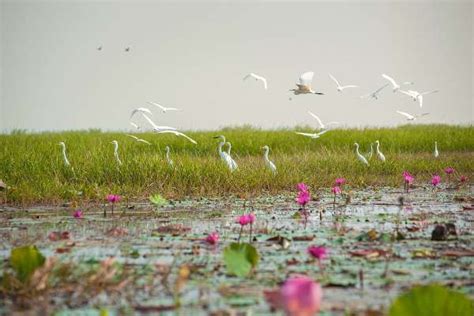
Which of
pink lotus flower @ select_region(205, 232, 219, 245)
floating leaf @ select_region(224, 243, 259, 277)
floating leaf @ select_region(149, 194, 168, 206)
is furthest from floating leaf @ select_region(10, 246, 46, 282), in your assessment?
floating leaf @ select_region(149, 194, 168, 206)

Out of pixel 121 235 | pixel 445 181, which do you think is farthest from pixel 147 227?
pixel 445 181

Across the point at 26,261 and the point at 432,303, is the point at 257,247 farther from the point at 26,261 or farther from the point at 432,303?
the point at 432,303

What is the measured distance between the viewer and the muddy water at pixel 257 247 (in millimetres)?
3789

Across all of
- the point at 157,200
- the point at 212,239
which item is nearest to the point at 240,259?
the point at 212,239

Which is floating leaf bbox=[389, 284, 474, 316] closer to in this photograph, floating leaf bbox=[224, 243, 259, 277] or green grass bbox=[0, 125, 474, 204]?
floating leaf bbox=[224, 243, 259, 277]

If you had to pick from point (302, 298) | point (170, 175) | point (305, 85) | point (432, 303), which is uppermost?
point (305, 85)

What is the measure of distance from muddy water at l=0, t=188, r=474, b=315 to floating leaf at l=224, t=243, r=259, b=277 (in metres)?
0.06

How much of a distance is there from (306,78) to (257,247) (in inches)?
269

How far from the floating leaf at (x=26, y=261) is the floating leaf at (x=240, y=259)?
0.89m

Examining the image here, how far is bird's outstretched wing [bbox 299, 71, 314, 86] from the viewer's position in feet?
38.5

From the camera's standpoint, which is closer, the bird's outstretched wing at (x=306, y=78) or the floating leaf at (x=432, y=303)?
the floating leaf at (x=432, y=303)

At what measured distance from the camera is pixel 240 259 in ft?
13.7

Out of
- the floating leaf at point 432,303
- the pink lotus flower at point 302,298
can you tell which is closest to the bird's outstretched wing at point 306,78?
the floating leaf at point 432,303

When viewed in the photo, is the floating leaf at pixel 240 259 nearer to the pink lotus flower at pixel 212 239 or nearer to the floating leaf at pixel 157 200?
A: the pink lotus flower at pixel 212 239
